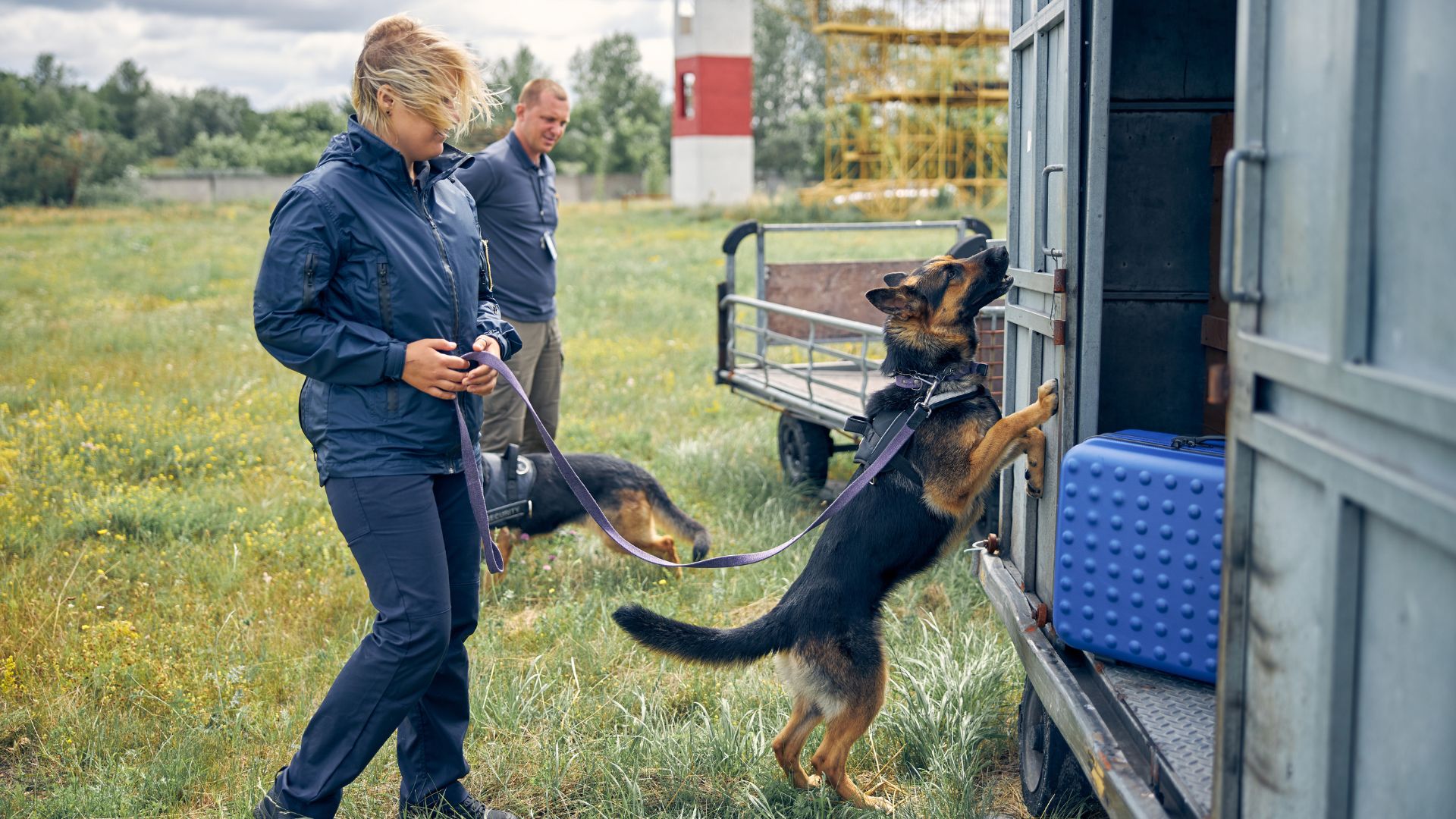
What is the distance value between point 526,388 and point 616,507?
3.19ft

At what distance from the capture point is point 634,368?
35.8 ft

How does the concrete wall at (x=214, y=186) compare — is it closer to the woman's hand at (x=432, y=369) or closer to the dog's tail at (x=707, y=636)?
the dog's tail at (x=707, y=636)

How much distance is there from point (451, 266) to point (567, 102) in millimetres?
2994

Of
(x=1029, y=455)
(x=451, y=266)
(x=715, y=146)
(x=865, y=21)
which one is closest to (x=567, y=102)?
(x=451, y=266)

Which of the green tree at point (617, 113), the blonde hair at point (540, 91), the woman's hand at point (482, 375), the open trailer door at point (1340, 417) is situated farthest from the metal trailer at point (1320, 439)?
the green tree at point (617, 113)

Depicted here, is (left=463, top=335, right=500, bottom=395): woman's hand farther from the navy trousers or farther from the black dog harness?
the black dog harness

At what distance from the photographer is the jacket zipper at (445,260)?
2.95 m

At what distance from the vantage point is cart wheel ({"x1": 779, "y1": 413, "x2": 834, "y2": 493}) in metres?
6.66

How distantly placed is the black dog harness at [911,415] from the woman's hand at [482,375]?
1.19 metres

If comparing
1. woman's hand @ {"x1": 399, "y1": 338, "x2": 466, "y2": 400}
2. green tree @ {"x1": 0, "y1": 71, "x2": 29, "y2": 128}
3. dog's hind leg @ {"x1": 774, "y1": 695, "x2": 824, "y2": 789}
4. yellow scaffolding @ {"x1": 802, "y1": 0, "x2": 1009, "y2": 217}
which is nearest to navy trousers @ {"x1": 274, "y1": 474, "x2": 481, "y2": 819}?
woman's hand @ {"x1": 399, "y1": 338, "x2": 466, "y2": 400}

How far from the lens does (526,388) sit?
232 inches

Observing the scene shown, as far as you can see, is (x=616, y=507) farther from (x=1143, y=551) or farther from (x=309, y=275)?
(x=1143, y=551)

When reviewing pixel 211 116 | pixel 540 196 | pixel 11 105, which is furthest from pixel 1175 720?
pixel 211 116

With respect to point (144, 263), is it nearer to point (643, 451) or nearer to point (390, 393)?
point (643, 451)
